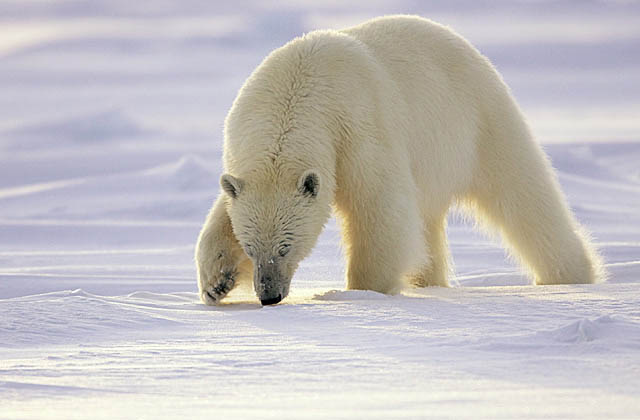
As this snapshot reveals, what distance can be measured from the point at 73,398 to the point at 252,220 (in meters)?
2.61

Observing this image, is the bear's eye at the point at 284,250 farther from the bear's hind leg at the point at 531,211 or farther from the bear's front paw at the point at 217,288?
the bear's hind leg at the point at 531,211

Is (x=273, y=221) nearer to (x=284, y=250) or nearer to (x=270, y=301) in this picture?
(x=284, y=250)

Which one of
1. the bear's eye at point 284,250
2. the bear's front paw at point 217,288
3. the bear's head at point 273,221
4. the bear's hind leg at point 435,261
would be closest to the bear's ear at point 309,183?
the bear's head at point 273,221

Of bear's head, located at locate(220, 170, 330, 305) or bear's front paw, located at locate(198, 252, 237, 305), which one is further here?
bear's front paw, located at locate(198, 252, 237, 305)

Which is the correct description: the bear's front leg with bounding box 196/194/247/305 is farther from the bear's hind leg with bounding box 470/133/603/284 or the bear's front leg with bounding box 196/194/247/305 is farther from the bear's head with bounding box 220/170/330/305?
the bear's hind leg with bounding box 470/133/603/284

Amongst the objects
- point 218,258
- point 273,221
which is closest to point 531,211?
point 273,221

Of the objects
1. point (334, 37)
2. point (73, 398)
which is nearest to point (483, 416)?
point (73, 398)

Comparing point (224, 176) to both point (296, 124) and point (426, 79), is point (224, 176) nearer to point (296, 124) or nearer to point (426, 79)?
point (296, 124)

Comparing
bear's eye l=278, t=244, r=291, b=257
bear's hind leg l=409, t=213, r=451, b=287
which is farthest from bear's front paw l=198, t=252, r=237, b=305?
bear's hind leg l=409, t=213, r=451, b=287

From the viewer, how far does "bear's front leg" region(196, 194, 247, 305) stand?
17.9 ft

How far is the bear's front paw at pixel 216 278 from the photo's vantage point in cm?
545

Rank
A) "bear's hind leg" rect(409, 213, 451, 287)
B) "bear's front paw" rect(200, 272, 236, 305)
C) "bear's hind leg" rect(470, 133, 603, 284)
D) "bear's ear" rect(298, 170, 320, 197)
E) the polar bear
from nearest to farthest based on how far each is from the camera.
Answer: "bear's ear" rect(298, 170, 320, 197)
the polar bear
"bear's front paw" rect(200, 272, 236, 305)
"bear's hind leg" rect(470, 133, 603, 284)
"bear's hind leg" rect(409, 213, 451, 287)

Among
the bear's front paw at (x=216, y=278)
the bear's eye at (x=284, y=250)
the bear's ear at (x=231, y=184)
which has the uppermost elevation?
the bear's ear at (x=231, y=184)

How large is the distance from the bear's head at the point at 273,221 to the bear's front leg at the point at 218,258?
0.29 metres
